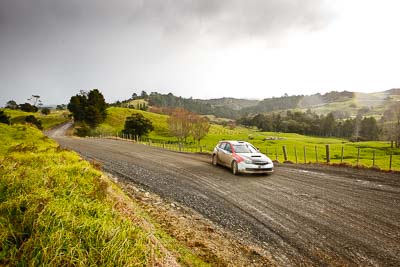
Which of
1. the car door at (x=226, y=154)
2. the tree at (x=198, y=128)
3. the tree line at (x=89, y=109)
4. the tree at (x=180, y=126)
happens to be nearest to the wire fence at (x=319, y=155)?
the car door at (x=226, y=154)

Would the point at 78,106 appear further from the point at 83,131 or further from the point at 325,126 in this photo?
the point at 325,126

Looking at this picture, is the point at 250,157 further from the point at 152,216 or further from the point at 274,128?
the point at 274,128

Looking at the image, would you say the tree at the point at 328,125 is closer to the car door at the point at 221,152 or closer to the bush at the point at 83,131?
the bush at the point at 83,131

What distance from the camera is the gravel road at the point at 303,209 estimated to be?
14.9 ft

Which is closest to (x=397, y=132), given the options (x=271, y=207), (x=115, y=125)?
(x=271, y=207)

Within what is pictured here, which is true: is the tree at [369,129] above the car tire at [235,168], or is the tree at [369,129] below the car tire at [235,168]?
below

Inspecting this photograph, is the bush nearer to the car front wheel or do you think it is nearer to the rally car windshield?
the rally car windshield

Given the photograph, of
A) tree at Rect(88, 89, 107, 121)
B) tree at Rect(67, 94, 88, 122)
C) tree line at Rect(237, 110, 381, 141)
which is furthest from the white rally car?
tree line at Rect(237, 110, 381, 141)

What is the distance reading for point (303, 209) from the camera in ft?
21.8

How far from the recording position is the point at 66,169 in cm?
570

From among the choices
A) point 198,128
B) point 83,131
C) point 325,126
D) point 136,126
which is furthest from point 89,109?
point 325,126

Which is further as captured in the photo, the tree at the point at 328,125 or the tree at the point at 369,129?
the tree at the point at 328,125

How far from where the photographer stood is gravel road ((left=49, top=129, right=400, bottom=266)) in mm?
4551

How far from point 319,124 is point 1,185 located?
121 metres
